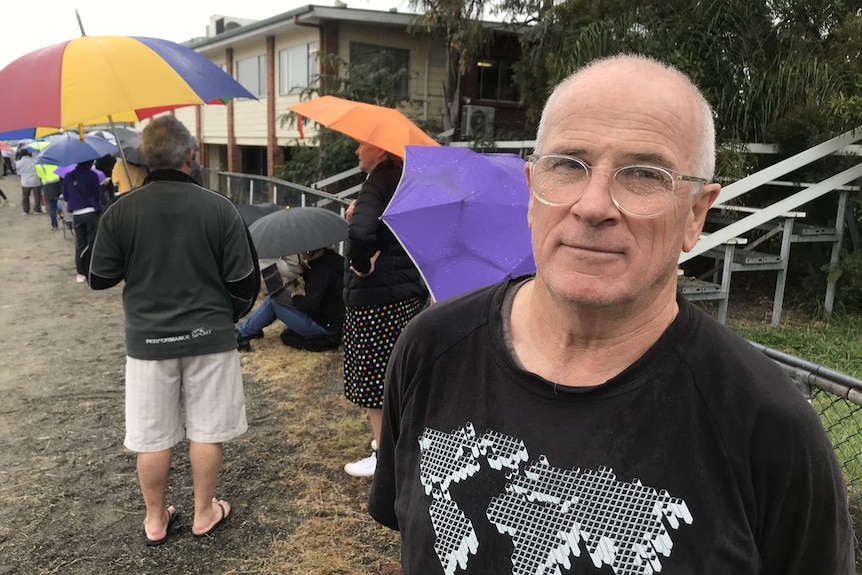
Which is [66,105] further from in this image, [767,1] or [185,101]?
[767,1]

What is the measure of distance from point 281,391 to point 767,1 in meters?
7.16

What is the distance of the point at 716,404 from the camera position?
112 centimetres

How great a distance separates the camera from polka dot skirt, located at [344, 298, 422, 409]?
3688 mm

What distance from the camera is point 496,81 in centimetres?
1656

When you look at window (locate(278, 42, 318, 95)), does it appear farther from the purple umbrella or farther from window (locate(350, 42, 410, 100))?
the purple umbrella

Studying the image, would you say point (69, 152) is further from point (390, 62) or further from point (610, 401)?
point (610, 401)

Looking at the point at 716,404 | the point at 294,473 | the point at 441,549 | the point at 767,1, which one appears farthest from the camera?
the point at 767,1

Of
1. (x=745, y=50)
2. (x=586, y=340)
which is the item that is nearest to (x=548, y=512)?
(x=586, y=340)

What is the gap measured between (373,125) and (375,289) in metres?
1.00

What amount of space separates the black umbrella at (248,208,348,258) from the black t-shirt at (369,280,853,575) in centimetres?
425

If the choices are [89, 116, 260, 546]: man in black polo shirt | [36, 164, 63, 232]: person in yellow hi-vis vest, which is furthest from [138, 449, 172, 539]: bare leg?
[36, 164, 63, 232]: person in yellow hi-vis vest

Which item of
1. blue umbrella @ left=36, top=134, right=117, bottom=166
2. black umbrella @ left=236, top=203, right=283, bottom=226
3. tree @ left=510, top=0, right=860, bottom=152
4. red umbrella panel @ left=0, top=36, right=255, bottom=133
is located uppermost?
tree @ left=510, top=0, right=860, bottom=152

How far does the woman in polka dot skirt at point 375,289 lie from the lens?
11.9ft

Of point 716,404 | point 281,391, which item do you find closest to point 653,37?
point 281,391
